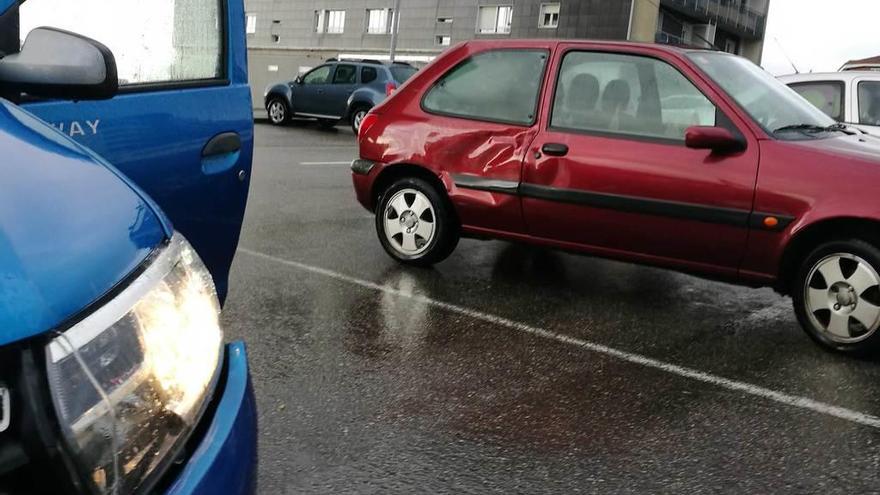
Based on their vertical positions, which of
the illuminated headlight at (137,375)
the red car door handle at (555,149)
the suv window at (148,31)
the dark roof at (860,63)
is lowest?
the illuminated headlight at (137,375)

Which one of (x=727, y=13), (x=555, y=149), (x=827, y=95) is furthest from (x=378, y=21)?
(x=555, y=149)

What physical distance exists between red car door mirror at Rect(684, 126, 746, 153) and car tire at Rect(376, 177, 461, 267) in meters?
1.74

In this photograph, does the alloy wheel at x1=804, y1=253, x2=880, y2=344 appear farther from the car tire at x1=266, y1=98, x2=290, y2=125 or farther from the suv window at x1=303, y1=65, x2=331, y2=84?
the car tire at x1=266, y1=98, x2=290, y2=125

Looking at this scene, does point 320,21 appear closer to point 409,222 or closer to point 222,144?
point 409,222

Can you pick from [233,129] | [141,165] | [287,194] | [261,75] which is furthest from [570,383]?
[261,75]

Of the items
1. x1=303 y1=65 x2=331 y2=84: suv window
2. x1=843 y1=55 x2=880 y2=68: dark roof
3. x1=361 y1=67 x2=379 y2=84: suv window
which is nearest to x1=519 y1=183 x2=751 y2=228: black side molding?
x1=843 y1=55 x2=880 y2=68: dark roof

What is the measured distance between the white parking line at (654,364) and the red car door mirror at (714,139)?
121 cm

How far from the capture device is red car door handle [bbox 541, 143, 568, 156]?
16.6ft

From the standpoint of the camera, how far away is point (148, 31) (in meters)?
3.07

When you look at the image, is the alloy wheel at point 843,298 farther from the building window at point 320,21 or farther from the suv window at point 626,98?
the building window at point 320,21

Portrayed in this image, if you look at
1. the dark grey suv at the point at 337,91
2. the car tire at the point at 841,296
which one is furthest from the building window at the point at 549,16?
the car tire at the point at 841,296

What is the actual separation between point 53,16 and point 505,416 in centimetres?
219

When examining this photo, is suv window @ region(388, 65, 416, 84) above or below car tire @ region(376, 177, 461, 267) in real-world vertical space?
above

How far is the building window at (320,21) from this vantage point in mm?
54031
